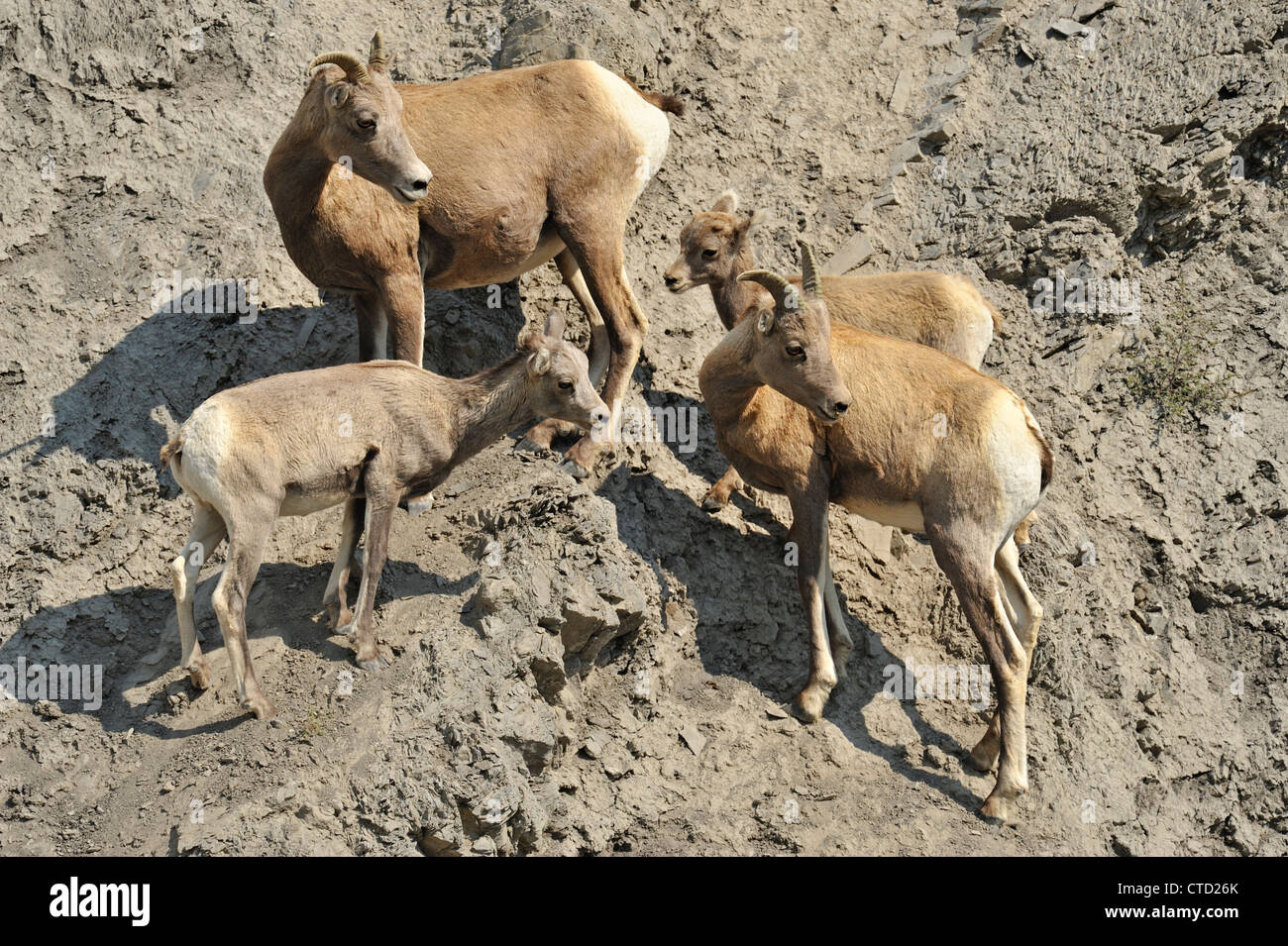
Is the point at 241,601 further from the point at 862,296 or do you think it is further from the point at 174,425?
the point at 862,296

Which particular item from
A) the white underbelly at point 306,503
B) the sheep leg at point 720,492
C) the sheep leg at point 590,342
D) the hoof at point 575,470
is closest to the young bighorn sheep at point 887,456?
the sheep leg at point 720,492

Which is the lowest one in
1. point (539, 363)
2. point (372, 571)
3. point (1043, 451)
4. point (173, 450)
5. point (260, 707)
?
point (260, 707)

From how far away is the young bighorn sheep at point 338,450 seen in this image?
9.15 metres

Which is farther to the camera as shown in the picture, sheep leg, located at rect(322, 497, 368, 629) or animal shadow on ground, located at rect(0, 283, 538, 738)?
animal shadow on ground, located at rect(0, 283, 538, 738)

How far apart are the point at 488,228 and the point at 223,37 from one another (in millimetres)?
4353

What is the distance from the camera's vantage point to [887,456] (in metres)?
10.5

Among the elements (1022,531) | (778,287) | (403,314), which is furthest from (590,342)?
(1022,531)

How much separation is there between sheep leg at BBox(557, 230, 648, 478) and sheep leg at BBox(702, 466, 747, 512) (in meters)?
0.90

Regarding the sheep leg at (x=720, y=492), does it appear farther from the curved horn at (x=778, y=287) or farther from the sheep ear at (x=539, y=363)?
the sheep ear at (x=539, y=363)

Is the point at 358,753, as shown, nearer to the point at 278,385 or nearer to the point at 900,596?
the point at 278,385

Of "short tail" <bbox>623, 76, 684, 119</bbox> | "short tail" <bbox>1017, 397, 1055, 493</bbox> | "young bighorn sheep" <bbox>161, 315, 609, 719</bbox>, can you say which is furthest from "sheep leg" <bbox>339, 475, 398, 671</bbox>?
"short tail" <bbox>623, 76, 684, 119</bbox>

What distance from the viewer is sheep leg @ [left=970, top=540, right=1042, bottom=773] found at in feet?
34.2

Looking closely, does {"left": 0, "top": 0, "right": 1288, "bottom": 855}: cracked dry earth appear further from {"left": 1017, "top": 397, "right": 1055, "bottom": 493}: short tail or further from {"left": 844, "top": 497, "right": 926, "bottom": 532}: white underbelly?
{"left": 1017, "top": 397, "right": 1055, "bottom": 493}: short tail

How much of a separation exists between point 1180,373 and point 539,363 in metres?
6.30
